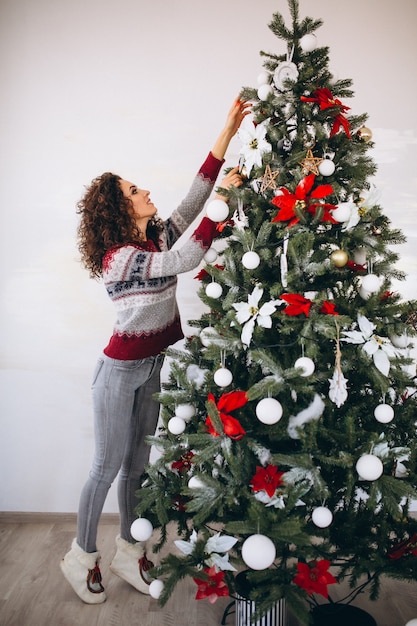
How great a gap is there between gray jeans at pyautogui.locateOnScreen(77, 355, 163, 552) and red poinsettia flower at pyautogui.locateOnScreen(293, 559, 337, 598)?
30.7 inches

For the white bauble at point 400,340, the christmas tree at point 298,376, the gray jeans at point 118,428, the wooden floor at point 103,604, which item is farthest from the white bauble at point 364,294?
the wooden floor at point 103,604

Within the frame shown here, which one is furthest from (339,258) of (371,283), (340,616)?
(340,616)

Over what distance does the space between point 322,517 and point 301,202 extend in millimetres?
866

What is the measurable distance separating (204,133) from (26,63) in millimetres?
887

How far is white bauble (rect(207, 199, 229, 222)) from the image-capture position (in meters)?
1.75

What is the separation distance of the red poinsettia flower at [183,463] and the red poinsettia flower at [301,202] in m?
0.80

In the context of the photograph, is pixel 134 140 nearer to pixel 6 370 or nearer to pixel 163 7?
pixel 163 7

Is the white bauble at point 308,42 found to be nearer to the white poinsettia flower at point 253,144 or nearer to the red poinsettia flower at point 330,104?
the red poinsettia flower at point 330,104

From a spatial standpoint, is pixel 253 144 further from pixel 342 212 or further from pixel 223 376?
pixel 223 376

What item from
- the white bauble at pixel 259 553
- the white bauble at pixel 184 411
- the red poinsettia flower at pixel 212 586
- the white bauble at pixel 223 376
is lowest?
the red poinsettia flower at pixel 212 586

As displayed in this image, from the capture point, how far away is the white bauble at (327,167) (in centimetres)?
166

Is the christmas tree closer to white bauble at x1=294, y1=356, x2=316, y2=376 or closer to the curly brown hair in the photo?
white bauble at x1=294, y1=356, x2=316, y2=376

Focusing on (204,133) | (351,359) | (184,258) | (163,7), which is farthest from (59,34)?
(351,359)

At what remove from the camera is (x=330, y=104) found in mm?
1713
